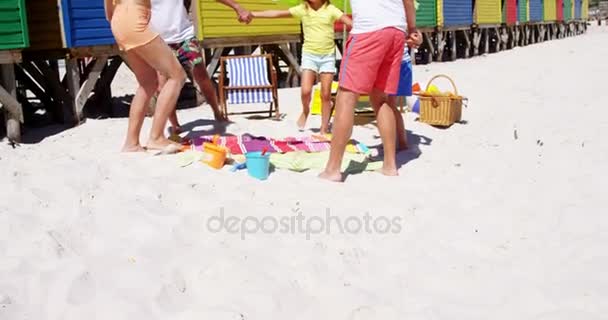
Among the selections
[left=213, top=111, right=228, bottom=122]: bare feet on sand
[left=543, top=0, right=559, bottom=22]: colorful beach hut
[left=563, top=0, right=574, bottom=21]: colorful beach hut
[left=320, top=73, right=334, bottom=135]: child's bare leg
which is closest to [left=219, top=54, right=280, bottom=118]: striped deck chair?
[left=213, top=111, right=228, bottom=122]: bare feet on sand

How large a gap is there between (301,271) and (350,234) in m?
0.52

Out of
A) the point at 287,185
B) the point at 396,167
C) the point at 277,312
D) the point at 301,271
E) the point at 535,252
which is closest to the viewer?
the point at 277,312

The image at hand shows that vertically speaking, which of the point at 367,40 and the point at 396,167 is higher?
the point at 367,40

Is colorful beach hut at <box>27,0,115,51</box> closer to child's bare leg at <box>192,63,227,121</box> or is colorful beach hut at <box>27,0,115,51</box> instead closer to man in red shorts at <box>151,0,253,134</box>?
child's bare leg at <box>192,63,227,121</box>

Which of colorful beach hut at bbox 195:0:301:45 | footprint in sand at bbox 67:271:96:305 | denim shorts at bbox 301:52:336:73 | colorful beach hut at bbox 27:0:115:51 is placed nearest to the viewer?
Result: footprint in sand at bbox 67:271:96:305

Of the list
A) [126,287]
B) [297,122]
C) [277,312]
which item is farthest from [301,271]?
[297,122]

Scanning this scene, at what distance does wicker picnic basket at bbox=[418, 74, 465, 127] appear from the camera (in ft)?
20.7

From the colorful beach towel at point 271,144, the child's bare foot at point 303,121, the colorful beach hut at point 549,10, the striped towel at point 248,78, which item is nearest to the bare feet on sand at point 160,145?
the colorful beach towel at point 271,144

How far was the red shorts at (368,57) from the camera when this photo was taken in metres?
4.15

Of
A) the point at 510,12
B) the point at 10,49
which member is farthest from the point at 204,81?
the point at 510,12

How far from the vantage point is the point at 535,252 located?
3.04 m

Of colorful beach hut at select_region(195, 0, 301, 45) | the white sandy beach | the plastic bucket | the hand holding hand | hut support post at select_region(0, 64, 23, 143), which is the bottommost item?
the white sandy beach

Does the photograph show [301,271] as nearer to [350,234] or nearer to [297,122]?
[350,234]

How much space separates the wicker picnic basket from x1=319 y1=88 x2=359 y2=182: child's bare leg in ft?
7.60
